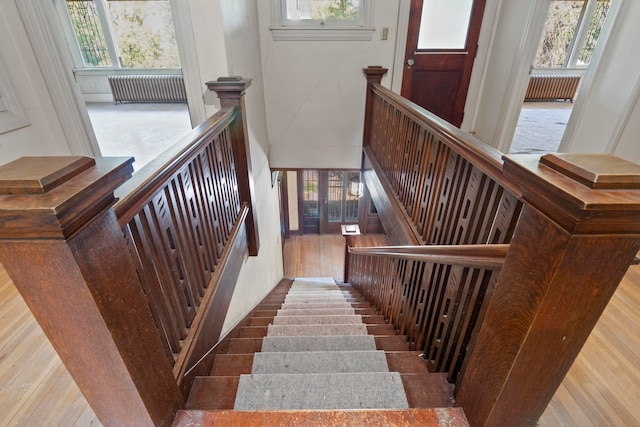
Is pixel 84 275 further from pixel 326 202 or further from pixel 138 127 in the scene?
pixel 326 202

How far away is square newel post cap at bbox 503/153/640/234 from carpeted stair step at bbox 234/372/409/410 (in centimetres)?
92

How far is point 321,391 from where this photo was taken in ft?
4.02

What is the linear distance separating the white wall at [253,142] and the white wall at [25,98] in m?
1.14

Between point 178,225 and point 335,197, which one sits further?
point 335,197

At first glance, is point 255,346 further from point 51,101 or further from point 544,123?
A: point 544,123

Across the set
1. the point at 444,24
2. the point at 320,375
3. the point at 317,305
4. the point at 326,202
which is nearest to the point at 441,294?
the point at 320,375

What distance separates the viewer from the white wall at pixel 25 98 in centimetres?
177

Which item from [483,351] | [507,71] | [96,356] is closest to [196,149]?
[96,356]

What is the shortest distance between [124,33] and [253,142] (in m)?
5.78

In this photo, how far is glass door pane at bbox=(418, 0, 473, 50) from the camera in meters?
3.42

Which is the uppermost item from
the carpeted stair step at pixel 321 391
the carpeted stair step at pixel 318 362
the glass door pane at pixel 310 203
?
the carpeted stair step at pixel 321 391

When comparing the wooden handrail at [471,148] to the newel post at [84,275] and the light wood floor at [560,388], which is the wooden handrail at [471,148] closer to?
the newel post at [84,275]

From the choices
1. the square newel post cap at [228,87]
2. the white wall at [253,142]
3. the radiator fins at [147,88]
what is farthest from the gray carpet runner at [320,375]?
the radiator fins at [147,88]

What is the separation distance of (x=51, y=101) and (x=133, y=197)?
178cm
